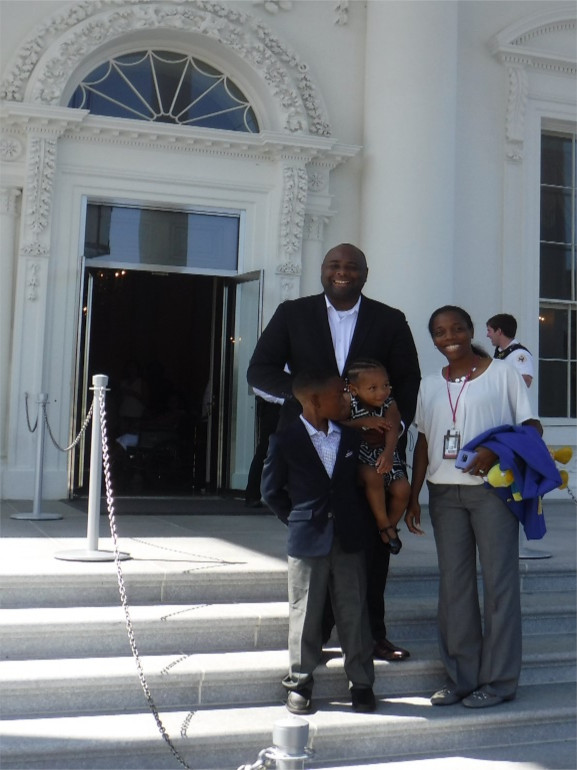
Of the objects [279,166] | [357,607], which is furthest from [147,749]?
[279,166]

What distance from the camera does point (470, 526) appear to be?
171 inches

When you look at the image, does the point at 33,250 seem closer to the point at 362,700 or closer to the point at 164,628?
the point at 164,628

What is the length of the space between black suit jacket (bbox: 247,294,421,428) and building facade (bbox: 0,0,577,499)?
4.92 metres

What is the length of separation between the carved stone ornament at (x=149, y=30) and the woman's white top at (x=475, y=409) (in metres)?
6.14

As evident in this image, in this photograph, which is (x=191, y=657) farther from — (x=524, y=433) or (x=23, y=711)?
(x=524, y=433)

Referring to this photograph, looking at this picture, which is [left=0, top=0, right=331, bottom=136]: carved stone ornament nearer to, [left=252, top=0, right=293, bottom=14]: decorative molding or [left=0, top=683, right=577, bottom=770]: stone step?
[left=252, top=0, right=293, bottom=14]: decorative molding

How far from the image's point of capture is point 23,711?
4012 millimetres

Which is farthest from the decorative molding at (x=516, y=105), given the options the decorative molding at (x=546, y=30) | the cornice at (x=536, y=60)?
the decorative molding at (x=546, y=30)

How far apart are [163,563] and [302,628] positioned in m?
1.62

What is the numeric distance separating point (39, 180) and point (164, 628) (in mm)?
5749

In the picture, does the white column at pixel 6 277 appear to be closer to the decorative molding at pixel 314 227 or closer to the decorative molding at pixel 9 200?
the decorative molding at pixel 9 200

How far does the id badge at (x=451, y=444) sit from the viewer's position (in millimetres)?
4277

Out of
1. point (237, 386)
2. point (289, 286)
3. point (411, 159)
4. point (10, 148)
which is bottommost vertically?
point (237, 386)

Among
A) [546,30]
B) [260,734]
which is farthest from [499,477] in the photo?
[546,30]
